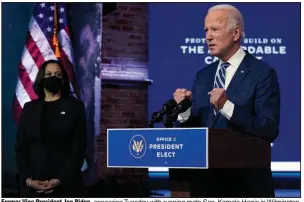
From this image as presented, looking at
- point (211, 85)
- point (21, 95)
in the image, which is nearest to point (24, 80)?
point (21, 95)

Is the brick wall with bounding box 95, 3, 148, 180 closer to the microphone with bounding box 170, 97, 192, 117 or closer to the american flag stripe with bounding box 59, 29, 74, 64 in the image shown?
the american flag stripe with bounding box 59, 29, 74, 64

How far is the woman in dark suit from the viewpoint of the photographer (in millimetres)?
5387

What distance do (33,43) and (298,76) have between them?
2.46 metres

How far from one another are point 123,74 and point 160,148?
2.00m

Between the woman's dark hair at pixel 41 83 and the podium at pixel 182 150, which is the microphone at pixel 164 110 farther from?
the woman's dark hair at pixel 41 83

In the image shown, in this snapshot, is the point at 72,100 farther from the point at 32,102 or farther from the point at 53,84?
the point at 32,102

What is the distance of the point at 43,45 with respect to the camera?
20.0ft

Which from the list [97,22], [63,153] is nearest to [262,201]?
[63,153]

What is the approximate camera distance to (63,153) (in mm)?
5410

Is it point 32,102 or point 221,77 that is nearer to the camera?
point 221,77

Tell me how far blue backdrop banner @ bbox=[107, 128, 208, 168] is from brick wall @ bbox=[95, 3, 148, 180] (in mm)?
1565

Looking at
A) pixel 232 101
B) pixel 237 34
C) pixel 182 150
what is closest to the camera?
pixel 182 150

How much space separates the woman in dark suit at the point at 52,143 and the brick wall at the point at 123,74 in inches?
16.6

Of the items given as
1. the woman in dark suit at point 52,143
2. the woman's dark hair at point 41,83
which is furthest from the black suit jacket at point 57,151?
the woman's dark hair at point 41,83
